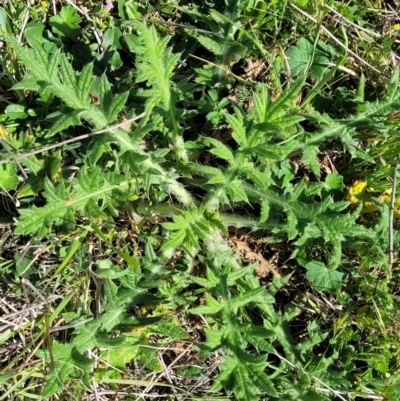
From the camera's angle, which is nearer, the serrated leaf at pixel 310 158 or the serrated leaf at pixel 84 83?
the serrated leaf at pixel 84 83

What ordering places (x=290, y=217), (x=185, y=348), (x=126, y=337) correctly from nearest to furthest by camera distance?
(x=290, y=217)
(x=126, y=337)
(x=185, y=348)

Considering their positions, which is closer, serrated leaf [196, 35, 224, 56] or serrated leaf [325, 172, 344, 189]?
serrated leaf [196, 35, 224, 56]

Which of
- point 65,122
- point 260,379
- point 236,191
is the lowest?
point 260,379

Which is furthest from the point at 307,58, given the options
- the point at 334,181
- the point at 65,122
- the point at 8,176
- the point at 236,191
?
the point at 8,176

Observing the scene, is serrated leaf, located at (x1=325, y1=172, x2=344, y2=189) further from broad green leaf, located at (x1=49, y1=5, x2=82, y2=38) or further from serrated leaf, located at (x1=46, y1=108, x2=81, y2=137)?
broad green leaf, located at (x1=49, y1=5, x2=82, y2=38)

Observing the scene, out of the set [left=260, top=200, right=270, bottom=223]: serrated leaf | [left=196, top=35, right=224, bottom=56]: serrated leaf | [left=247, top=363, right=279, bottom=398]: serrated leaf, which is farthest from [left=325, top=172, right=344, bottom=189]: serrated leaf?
[left=247, top=363, right=279, bottom=398]: serrated leaf

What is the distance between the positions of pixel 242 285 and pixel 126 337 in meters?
0.64

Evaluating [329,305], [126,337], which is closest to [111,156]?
[126,337]

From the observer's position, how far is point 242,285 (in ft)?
9.80

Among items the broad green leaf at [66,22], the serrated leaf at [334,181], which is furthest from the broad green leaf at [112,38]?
the serrated leaf at [334,181]

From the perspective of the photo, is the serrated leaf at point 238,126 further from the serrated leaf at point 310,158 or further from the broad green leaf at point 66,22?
the broad green leaf at point 66,22

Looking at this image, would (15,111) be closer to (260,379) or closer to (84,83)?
(84,83)

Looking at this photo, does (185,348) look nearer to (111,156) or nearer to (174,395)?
(174,395)

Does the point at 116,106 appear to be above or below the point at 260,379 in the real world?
above
